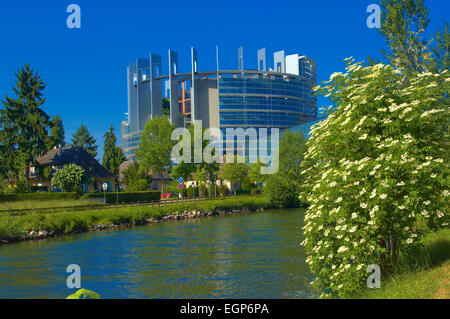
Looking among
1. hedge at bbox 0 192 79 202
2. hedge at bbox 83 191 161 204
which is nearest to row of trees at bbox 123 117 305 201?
hedge at bbox 83 191 161 204

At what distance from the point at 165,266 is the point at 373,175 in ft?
45.8

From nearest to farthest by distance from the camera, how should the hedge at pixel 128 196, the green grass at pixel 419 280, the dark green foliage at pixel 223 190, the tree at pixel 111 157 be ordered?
the green grass at pixel 419 280 → the hedge at pixel 128 196 → the dark green foliage at pixel 223 190 → the tree at pixel 111 157

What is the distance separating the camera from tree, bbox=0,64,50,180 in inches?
2463

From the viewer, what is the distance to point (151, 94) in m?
181

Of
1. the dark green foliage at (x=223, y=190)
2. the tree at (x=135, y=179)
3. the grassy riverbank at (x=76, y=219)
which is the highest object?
the tree at (x=135, y=179)

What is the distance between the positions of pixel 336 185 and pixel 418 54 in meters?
14.2

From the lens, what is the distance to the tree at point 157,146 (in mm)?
82500

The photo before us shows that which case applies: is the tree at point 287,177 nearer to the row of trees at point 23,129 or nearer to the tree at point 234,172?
the tree at point 234,172

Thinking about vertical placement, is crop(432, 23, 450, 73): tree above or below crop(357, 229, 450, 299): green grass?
above

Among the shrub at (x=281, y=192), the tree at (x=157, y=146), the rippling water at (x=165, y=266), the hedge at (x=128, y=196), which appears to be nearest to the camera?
the rippling water at (x=165, y=266)

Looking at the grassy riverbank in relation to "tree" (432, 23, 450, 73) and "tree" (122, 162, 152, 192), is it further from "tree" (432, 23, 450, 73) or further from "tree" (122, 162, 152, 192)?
"tree" (432, 23, 450, 73)

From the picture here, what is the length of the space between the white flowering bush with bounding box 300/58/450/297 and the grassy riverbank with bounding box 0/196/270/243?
29.2m

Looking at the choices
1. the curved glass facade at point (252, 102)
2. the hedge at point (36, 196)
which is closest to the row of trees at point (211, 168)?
the hedge at point (36, 196)

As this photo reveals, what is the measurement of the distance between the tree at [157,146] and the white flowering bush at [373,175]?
71.4 metres
